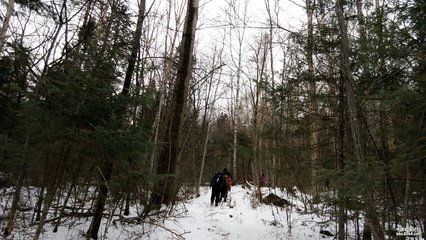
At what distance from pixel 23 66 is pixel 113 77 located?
2.74 metres

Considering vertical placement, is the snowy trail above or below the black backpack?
below

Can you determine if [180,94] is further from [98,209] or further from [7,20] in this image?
[7,20]

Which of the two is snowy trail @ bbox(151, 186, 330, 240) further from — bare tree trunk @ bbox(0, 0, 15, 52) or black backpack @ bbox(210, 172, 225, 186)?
bare tree trunk @ bbox(0, 0, 15, 52)

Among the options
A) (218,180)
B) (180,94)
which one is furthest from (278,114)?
(218,180)

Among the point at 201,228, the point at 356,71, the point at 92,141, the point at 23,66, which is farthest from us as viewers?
the point at 201,228

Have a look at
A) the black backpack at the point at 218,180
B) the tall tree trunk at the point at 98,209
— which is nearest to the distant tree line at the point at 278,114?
the tall tree trunk at the point at 98,209

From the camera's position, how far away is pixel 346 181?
132 inches

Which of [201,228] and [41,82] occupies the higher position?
[41,82]

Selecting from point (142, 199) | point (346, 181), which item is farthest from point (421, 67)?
point (142, 199)

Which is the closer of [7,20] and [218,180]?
[7,20]

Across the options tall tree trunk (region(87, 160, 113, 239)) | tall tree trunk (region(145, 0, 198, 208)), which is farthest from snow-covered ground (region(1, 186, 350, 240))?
tall tree trunk (region(145, 0, 198, 208))

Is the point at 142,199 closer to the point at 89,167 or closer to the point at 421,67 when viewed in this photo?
the point at 89,167

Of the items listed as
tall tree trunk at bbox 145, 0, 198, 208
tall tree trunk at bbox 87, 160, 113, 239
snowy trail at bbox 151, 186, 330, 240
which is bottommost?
snowy trail at bbox 151, 186, 330, 240

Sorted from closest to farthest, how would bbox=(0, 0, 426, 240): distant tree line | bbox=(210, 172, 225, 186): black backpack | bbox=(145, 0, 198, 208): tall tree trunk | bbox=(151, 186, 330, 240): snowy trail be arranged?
bbox=(0, 0, 426, 240): distant tree line, bbox=(151, 186, 330, 240): snowy trail, bbox=(145, 0, 198, 208): tall tree trunk, bbox=(210, 172, 225, 186): black backpack
